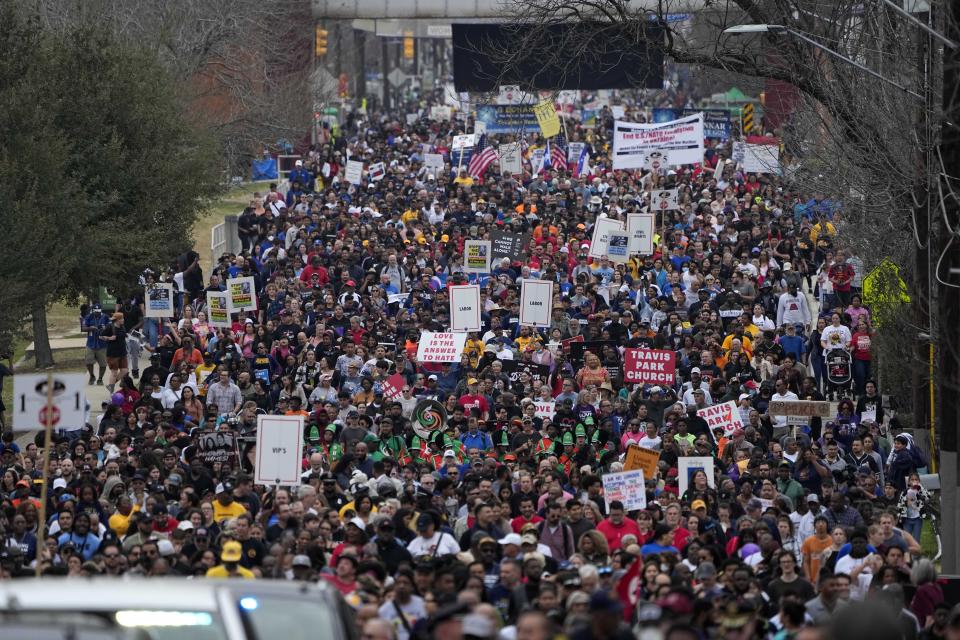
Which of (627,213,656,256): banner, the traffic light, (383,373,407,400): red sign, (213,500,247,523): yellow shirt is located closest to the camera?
(213,500,247,523): yellow shirt

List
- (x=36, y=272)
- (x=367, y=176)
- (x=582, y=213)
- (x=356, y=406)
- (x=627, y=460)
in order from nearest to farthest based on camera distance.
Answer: (x=627, y=460) → (x=356, y=406) → (x=36, y=272) → (x=582, y=213) → (x=367, y=176)

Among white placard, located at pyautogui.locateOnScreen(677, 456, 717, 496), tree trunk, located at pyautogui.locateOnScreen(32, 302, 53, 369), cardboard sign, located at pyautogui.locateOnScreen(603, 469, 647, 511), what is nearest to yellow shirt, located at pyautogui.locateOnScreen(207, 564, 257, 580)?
cardboard sign, located at pyautogui.locateOnScreen(603, 469, 647, 511)

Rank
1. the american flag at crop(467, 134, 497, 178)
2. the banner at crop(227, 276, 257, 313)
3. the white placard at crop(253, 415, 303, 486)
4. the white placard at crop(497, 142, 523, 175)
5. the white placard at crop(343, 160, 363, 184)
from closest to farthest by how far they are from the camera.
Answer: the white placard at crop(253, 415, 303, 486)
the banner at crop(227, 276, 257, 313)
the american flag at crop(467, 134, 497, 178)
the white placard at crop(497, 142, 523, 175)
the white placard at crop(343, 160, 363, 184)

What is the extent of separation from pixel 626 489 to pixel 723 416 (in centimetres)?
397

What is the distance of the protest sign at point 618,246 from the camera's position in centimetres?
3039

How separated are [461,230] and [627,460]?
1737 cm

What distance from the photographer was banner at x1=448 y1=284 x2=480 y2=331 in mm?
24516

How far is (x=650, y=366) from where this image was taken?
72.9 feet

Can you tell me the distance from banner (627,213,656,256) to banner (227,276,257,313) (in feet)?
22.4

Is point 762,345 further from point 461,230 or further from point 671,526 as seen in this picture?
point 461,230

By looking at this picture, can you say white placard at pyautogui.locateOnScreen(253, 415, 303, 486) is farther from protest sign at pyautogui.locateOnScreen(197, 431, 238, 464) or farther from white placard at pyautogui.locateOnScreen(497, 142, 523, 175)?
white placard at pyautogui.locateOnScreen(497, 142, 523, 175)

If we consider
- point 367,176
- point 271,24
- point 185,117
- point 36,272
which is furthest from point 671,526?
point 271,24

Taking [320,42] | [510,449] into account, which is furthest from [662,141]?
[320,42]

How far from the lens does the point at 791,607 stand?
1070 cm
